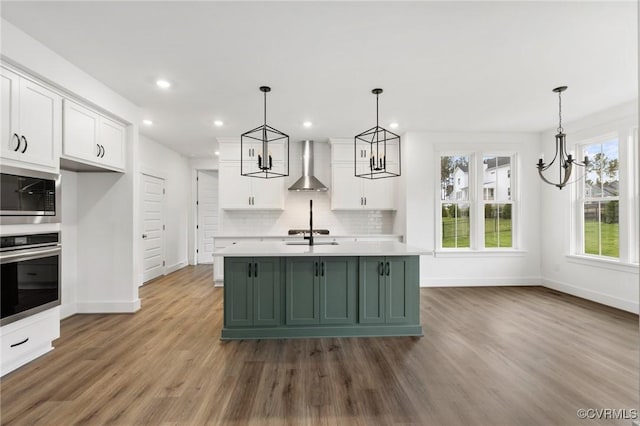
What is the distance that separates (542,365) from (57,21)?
475cm

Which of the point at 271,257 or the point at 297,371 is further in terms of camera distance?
the point at 271,257

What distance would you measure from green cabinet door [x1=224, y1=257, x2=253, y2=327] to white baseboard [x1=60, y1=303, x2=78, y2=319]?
2.22 m

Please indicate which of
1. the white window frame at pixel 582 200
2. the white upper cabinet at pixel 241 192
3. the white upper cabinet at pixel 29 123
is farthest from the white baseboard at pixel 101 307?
the white window frame at pixel 582 200

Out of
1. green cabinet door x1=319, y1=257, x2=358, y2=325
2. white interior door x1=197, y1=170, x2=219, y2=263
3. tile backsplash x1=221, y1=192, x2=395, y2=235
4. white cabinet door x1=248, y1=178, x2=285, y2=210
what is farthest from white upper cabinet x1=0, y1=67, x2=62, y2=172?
white interior door x1=197, y1=170, x2=219, y2=263

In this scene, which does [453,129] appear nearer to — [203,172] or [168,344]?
[168,344]

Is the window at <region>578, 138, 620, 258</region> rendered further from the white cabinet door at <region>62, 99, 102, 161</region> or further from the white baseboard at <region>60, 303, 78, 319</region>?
the white baseboard at <region>60, 303, 78, 319</region>

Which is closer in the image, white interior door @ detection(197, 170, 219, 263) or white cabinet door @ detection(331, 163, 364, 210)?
white cabinet door @ detection(331, 163, 364, 210)

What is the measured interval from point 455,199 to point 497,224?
0.88 m

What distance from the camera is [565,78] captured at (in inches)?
134

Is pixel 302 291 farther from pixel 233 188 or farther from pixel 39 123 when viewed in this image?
pixel 233 188

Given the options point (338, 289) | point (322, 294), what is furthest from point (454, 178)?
point (322, 294)

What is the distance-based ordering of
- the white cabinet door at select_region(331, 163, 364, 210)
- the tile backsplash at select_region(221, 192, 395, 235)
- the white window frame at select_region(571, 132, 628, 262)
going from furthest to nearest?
the tile backsplash at select_region(221, 192, 395, 235)
the white cabinet door at select_region(331, 163, 364, 210)
the white window frame at select_region(571, 132, 628, 262)

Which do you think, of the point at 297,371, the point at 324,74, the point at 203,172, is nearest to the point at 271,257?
the point at 297,371

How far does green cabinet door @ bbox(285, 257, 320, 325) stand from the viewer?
128 inches
